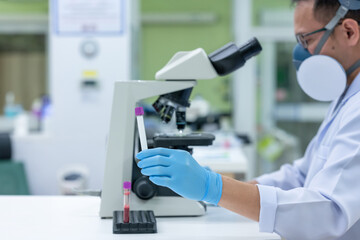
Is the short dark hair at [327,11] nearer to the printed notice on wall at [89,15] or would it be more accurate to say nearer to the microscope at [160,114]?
the microscope at [160,114]

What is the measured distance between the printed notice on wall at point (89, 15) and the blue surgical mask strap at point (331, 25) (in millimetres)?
1858

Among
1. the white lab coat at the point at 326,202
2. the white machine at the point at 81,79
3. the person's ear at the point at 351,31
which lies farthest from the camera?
the white machine at the point at 81,79

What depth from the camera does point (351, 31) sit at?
3.50 ft

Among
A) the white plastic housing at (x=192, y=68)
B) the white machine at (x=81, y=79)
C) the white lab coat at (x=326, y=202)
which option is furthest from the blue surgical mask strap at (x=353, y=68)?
the white machine at (x=81, y=79)

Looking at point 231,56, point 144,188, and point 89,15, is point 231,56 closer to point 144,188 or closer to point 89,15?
point 144,188

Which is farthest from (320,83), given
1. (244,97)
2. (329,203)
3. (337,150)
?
(244,97)

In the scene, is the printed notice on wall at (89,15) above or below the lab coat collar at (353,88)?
above

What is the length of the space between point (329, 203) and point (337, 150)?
12cm

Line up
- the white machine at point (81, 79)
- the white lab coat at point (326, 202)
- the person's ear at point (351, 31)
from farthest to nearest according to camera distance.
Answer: the white machine at point (81, 79) < the person's ear at point (351, 31) < the white lab coat at point (326, 202)

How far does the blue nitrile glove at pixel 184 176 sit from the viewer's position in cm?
90

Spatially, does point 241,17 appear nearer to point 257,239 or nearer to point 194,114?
point 194,114

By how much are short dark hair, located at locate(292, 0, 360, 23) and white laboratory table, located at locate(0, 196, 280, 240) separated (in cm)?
58

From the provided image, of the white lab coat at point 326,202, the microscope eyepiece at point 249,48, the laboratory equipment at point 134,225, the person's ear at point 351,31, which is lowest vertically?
the laboratory equipment at point 134,225

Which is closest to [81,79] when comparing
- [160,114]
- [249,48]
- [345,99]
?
[160,114]
